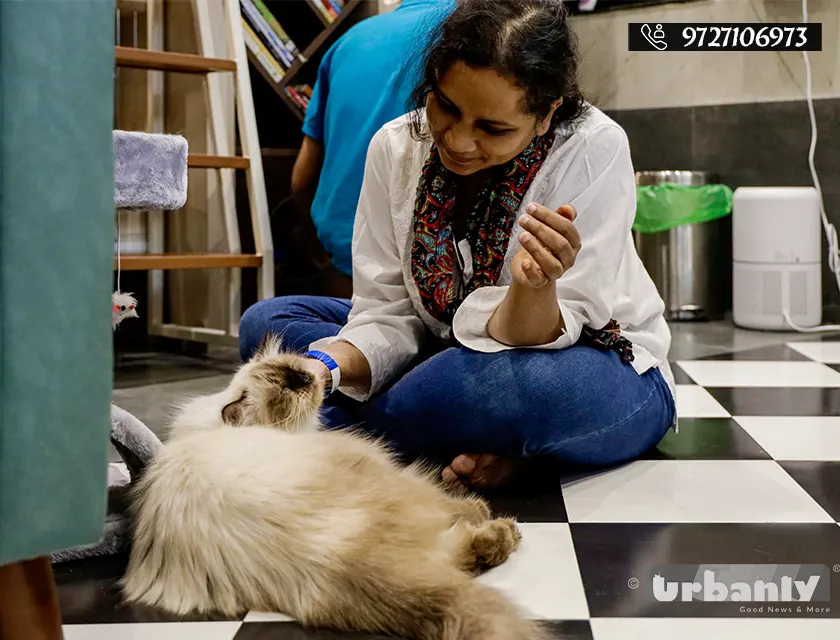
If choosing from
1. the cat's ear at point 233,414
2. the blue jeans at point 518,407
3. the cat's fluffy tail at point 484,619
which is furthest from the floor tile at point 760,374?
the cat's fluffy tail at point 484,619

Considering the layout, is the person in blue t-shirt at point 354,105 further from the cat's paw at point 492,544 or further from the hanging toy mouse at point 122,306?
the cat's paw at point 492,544

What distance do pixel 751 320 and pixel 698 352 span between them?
2.18 ft

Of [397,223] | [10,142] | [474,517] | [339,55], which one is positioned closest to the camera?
[10,142]

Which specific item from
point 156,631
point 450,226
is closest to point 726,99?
point 450,226

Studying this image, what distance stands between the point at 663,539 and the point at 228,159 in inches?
77.4

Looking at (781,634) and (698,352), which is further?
(698,352)

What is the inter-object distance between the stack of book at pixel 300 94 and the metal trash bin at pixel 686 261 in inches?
55.3

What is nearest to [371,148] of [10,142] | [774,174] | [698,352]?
[10,142]

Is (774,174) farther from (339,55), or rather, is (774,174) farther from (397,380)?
(397,380)

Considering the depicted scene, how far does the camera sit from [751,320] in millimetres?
3475

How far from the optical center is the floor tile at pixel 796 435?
167 centimetres

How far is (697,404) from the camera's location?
2119 mm

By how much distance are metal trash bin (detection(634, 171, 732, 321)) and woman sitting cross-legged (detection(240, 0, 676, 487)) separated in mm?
2154

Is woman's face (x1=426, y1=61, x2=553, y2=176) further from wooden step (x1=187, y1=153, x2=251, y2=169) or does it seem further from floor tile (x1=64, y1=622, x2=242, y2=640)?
wooden step (x1=187, y1=153, x2=251, y2=169)
